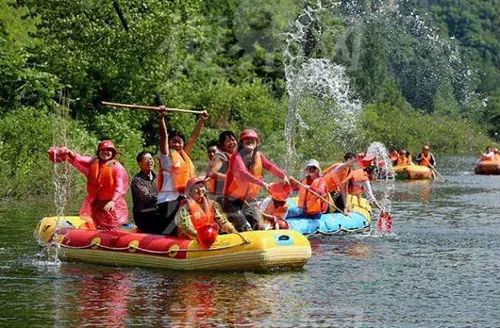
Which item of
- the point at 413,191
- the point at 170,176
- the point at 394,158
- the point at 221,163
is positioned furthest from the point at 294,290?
the point at 394,158

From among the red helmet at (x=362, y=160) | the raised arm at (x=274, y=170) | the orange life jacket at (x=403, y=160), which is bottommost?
the raised arm at (x=274, y=170)

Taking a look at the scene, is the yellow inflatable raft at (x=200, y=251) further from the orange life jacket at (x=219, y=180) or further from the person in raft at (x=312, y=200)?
the person in raft at (x=312, y=200)

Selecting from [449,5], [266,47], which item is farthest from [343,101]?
[449,5]

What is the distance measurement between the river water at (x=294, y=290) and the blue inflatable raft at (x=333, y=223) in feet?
0.79

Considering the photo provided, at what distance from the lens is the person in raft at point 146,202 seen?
43.2 ft

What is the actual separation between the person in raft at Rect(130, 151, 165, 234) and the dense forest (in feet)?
28.3

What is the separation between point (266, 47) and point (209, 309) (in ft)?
135

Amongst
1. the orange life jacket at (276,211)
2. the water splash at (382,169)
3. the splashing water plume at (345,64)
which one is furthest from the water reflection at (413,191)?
the orange life jacket at (276,211)

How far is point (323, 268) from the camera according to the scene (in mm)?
12734

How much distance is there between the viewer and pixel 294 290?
36.5 feet

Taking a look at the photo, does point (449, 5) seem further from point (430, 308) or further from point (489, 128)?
point (430, 308)

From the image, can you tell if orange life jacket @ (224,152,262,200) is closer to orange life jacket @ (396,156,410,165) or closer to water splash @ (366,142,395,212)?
water splash @ (366,142,395,212)

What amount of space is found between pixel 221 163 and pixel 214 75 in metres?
27.9

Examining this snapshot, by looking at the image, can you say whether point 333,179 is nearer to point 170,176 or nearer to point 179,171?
point 179,171
